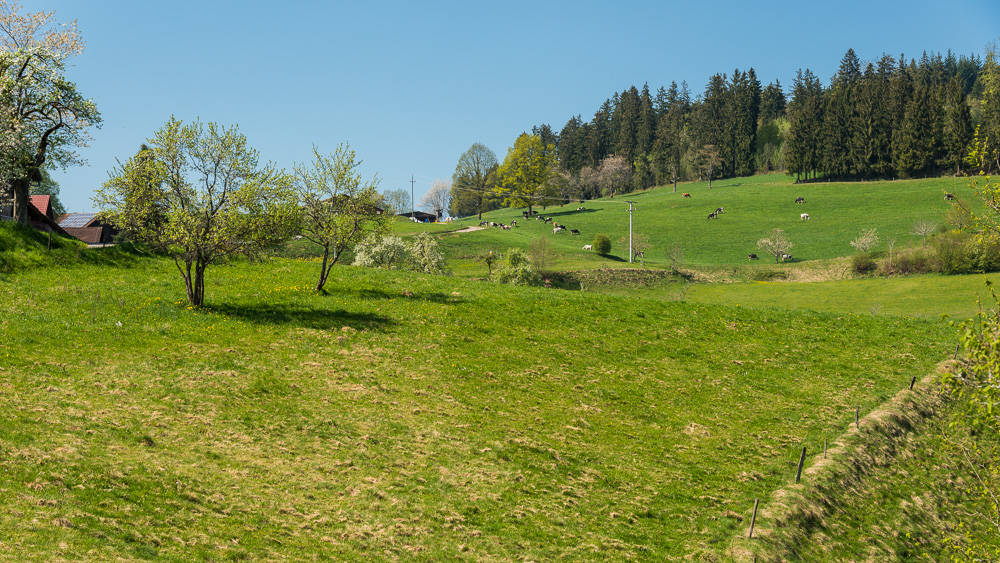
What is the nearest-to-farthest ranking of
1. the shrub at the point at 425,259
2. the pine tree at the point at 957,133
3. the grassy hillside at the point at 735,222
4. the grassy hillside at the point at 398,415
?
the grassy hillside at the point at 398,415, the shrub at the point at 425,259, the grassy hillside at the point at 735,222, the pine tree at the point at 957,133

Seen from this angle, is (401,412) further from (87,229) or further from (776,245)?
(776,245)

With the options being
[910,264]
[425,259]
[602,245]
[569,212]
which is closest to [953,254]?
[910,264]

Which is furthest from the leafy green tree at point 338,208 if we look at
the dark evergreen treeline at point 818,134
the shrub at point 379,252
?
the dark evergreen treeline at point 818,134

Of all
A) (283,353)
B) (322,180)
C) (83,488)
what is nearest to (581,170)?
(322,180)

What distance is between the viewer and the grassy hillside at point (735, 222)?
97.9 m

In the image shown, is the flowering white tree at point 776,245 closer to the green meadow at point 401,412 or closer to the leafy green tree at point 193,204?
the green meadow at point 401,412

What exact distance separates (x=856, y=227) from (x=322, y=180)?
326 ft

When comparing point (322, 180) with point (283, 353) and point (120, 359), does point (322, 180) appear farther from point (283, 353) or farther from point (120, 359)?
point (120, 359)

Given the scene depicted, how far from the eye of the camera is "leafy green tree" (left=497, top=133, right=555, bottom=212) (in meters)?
146

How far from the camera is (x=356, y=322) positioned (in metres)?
32.7

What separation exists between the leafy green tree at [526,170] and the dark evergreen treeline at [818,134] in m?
19.5

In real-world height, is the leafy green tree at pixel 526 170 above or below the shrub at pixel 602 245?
above

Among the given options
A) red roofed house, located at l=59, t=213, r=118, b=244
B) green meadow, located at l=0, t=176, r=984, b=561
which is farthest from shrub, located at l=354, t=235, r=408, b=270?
red roofed house, located at l=59, t=213, r=118, b=244

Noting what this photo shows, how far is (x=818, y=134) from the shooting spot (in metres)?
143
